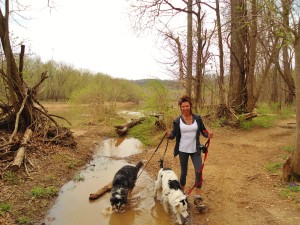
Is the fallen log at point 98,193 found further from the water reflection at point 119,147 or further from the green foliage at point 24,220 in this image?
the water reflection at point 119,147

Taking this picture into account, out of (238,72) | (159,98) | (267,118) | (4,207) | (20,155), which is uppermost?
(238,72)

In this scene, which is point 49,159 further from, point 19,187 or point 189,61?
point 189,61

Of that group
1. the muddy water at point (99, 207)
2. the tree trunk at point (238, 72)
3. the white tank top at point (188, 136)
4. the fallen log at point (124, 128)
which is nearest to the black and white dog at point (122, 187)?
the muddy water at point (99, 207)

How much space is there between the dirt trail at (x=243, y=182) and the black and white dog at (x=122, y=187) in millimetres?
1493

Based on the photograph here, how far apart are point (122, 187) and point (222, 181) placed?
285 cm

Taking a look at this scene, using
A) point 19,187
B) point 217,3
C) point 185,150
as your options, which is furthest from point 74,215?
point 217,3

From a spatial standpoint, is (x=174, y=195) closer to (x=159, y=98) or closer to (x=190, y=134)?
(x=190, y=134)

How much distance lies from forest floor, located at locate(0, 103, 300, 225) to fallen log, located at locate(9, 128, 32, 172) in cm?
24

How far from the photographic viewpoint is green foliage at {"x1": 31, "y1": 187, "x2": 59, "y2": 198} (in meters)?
6.47

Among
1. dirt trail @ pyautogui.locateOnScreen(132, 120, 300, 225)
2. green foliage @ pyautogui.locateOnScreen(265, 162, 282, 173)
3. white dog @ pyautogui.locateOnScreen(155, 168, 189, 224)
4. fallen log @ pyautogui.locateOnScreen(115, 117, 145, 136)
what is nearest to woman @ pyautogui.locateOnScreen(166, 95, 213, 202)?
white dog @ pyautogui.locateOnScreen(155, 168, 189, 224)

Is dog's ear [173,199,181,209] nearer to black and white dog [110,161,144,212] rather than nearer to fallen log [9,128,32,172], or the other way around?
black and white dog [110,161,144,212]

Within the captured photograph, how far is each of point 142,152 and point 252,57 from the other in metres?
Result: 7.68

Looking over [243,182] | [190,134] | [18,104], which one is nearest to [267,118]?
[243,182]

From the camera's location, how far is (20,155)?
7.70 meters
